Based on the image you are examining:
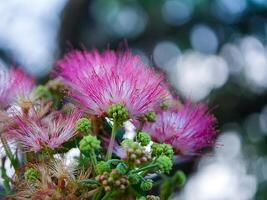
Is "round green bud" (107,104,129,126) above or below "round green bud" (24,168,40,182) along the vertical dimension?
above

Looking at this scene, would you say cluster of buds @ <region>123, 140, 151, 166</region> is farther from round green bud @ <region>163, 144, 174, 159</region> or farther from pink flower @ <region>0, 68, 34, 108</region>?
pink flower @ <region>0, 68, 34, 108</region>

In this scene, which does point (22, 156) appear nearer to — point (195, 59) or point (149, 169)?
point (149, 169)

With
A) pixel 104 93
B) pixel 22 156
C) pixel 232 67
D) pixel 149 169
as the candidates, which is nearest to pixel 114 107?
pixel 104 93

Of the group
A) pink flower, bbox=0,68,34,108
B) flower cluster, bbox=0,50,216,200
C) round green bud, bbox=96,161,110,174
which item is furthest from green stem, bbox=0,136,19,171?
round green bud, bbox=96,161,110,174

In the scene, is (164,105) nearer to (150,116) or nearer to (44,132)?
(150,116)

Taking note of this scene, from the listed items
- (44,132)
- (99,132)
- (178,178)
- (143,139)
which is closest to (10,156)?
(44,132)

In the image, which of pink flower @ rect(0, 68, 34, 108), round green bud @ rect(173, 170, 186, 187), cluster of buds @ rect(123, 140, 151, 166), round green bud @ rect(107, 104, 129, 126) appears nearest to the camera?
round green bud @ rect(173, 170, 186, 187)

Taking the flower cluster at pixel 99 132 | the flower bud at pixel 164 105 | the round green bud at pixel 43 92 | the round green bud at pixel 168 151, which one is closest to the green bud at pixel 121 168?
the flower cluster at pixel 99 132

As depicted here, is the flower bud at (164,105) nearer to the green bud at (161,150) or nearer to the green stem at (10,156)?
the green bud at (161,150)

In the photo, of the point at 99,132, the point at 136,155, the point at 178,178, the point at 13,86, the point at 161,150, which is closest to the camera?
the point at 178,178
